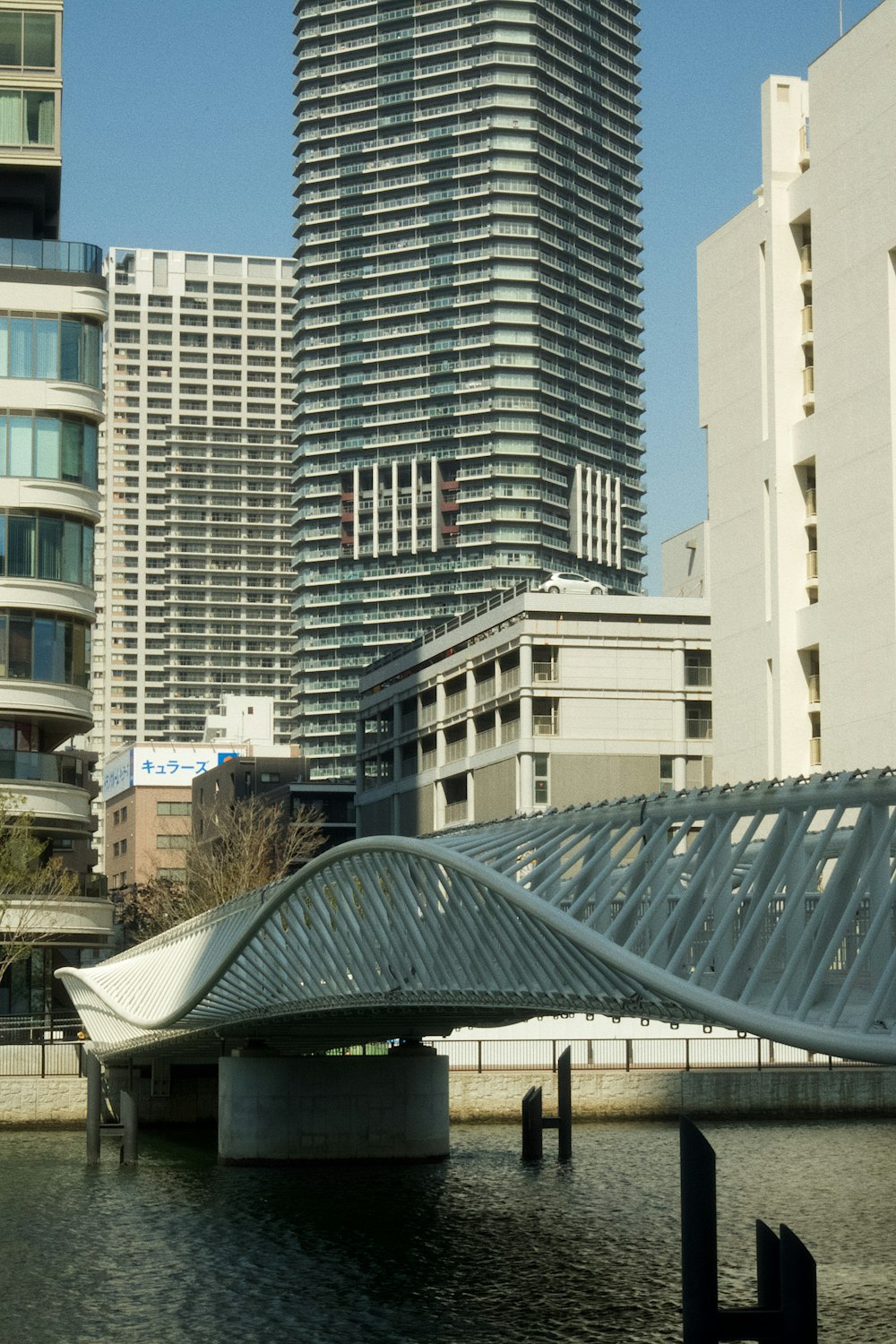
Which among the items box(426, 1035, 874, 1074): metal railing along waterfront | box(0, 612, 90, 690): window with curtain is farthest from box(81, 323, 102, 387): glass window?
box(426, 1035, 874, 1074): metal railing along waterfront

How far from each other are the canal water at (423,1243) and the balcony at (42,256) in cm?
3541

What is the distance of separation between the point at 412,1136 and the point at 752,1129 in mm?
10483

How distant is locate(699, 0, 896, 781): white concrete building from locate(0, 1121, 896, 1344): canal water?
18.3 meters

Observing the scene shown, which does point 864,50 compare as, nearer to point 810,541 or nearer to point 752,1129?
point 810,541

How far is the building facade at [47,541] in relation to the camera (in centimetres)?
7394

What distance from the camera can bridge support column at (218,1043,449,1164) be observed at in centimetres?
5166

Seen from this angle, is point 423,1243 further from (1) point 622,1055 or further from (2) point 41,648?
(2) point 41,648

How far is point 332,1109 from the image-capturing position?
5225cm

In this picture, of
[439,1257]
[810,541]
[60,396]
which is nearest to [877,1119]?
[810,541]

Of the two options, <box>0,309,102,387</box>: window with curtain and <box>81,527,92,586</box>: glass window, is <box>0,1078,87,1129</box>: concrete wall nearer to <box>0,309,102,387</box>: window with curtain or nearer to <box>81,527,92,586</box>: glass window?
<box>81,527,92,586</box>: glass window

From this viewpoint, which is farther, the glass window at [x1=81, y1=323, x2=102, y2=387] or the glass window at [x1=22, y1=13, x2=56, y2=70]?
the glass window at [x1=22, y1=13, x2=56, y2=70]

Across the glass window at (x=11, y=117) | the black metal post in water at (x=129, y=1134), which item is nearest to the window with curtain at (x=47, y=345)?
the glass window at (x=11, y=117)

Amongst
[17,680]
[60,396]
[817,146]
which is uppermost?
[817,146]

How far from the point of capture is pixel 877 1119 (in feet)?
196
